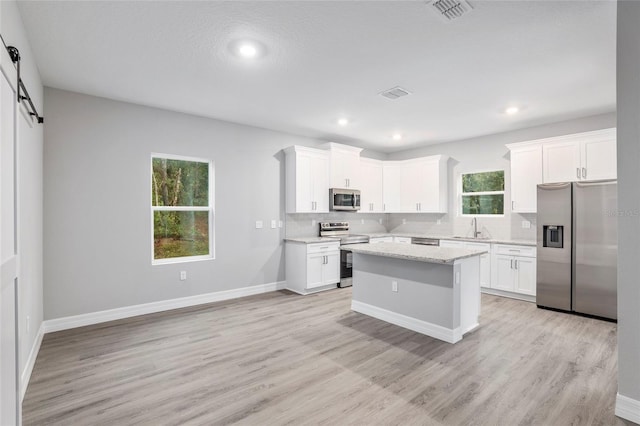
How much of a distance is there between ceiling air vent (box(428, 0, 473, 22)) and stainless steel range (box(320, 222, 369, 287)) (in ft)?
12.3

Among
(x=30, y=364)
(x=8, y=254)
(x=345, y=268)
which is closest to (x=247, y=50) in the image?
(x=8, y=254)

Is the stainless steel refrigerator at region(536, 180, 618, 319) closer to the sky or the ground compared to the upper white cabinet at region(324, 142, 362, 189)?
closer to the ground

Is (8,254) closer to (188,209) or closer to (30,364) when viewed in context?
(30,364)

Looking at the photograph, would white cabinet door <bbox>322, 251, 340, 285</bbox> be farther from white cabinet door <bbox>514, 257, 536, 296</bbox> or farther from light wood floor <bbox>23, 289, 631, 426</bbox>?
white cabinet door <bbox>514, 257, 536, 296</bbox>

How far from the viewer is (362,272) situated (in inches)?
170

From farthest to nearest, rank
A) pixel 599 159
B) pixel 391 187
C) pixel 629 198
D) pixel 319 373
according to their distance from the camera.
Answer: pixel 391 187, pixel 599 159, pixel 319 373, pixel 629 198

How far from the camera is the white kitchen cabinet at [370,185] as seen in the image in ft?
21.6

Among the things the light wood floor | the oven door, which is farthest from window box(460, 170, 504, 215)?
the oven door

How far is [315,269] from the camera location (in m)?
5.36

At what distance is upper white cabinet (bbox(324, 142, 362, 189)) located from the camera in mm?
5934

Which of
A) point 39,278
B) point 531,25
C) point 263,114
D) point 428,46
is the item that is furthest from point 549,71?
point 39,278

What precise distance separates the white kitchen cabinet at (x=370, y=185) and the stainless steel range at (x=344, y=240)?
607mm

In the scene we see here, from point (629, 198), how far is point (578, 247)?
261 cm

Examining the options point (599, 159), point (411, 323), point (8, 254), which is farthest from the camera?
point (599, 159)
